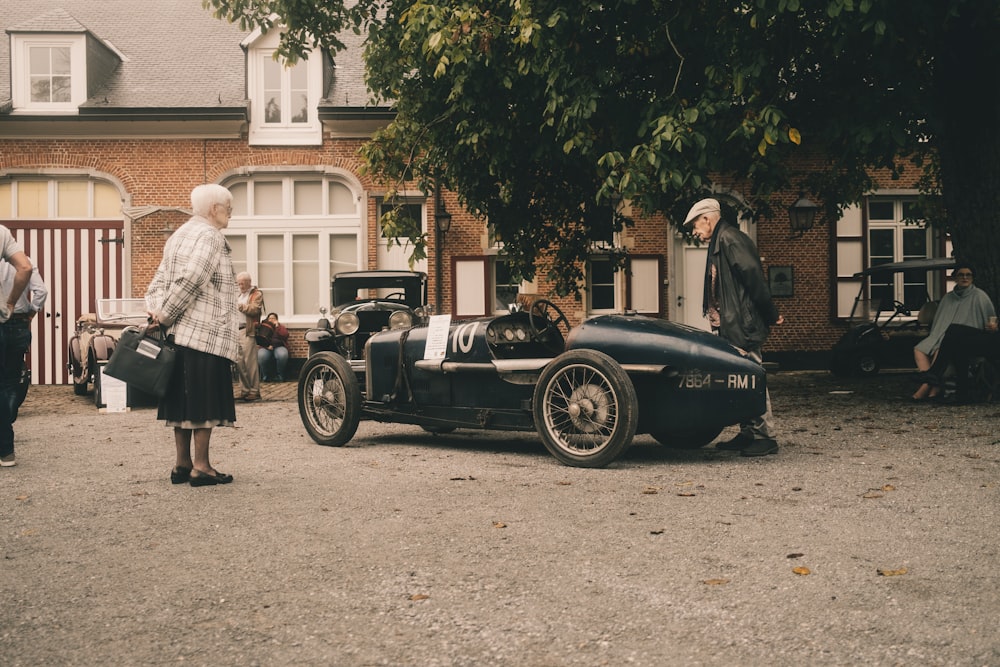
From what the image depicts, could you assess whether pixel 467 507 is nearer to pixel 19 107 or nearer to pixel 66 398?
pixel 66 398

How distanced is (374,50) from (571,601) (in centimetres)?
1160

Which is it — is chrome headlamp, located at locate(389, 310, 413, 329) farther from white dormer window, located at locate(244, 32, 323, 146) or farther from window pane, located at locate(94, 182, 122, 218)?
window pane, located at locate(94, 182, 122, 218)

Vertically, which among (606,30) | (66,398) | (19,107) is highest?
(19,107)

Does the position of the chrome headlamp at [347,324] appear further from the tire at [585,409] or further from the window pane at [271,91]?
the window pane at [271,91]

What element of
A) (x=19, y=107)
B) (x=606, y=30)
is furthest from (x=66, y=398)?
(x=606, y=30)

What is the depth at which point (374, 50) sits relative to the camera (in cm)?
1411

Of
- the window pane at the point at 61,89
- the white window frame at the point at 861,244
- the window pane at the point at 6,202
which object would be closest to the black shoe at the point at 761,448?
the white window frame at the point at 861,244

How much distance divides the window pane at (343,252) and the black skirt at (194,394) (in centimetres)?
1533

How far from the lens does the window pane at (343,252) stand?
70.7 ft

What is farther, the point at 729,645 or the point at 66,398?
the point at 66,398

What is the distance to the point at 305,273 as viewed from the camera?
21594 millimetres

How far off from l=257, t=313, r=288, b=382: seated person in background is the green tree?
17.8 ft

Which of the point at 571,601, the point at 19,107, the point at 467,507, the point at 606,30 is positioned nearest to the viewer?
the point at 571,601

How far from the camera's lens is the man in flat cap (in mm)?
7453
